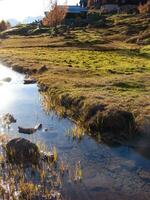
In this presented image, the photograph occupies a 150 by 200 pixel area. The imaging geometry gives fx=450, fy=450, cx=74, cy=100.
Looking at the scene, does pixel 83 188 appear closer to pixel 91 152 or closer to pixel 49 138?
pixel 91 152

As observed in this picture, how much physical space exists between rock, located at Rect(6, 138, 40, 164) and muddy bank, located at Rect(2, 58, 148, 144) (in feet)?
16.6

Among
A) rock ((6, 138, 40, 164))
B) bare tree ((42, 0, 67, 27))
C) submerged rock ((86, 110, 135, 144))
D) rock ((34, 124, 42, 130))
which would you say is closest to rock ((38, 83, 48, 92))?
rock ((34, 124, 42, 130))

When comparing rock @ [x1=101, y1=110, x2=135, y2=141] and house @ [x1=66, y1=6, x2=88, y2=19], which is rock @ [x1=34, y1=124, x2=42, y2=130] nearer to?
rock @ [x1=101, y1=110, x2=135, y2=141]

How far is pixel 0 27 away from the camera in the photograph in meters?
181

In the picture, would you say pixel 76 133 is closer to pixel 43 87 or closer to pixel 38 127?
pixel 38 127

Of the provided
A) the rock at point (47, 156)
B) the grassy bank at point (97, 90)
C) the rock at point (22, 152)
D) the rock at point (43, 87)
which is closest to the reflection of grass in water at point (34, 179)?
the rock at point (47, 156)

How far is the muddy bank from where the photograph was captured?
24.4 meters

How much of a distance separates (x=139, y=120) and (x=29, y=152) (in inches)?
291

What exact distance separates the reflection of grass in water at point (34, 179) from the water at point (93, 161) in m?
0.42

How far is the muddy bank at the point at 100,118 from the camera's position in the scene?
960 inches

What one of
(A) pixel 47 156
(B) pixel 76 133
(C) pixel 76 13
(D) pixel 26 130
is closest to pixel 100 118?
(B) pixel 76 133

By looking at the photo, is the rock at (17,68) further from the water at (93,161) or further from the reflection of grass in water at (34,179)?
the reflection of grass in water at (34,179)

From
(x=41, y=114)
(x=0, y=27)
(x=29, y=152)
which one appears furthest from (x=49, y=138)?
(x=0, y=27)

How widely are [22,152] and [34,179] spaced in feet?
7.73
